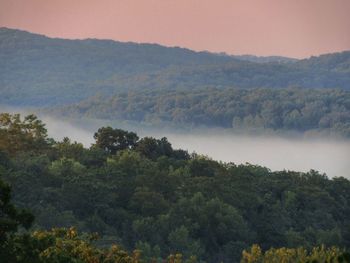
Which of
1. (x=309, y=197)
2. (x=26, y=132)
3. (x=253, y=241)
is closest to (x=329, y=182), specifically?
(x=309, y=197)

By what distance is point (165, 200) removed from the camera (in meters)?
123

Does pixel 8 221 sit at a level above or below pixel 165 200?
above

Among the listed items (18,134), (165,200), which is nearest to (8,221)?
(165,200)

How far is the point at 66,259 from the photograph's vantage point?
167ft

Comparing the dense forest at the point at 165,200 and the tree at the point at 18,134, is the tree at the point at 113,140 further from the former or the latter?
the tree at the point at 18,134

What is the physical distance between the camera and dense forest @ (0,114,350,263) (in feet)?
363

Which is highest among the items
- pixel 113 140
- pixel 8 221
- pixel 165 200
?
pixel 8 221

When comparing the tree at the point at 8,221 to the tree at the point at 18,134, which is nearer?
the tree at the point at 8,221

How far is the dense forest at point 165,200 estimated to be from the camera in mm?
110688

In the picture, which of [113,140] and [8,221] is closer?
[8,221]

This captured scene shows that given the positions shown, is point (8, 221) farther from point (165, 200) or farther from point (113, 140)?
point (113, 140)

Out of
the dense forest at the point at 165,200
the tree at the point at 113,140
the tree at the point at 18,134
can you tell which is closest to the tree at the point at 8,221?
the dense forest at the point at 165,200

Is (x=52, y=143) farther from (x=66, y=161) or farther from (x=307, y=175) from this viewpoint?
(x=307, y=175)

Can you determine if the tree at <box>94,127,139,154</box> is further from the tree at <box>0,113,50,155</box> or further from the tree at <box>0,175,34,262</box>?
the tree at <box>0,175,34,262</box>
